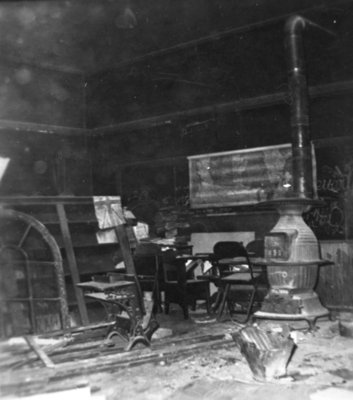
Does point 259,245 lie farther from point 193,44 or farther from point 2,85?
point 2,85

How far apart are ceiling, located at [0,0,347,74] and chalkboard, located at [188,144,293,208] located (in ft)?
7.06

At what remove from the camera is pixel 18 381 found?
417 centimetres

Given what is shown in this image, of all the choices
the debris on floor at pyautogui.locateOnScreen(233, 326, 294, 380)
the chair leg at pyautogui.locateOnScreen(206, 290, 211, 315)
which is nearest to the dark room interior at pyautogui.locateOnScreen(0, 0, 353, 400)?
the debris on floor at pyautogui.locateOnScreen(233, 326, 294, 380)

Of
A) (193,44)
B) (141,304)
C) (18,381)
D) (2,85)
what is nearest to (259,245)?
(141,304)

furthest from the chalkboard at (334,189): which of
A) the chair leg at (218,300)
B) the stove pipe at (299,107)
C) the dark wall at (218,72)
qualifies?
the chair leg at (218,300)

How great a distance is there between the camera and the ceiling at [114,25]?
25.3 feet

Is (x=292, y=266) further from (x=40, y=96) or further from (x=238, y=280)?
(x=40, y=96)

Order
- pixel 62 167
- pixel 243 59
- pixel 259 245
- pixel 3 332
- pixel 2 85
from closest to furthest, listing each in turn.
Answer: pixel 3 332
pixel 259 245
pixel 243 59
pixel 2 85
pixel 62 167

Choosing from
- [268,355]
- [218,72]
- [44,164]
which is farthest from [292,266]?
[44,164]

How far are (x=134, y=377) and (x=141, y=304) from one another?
119 inches

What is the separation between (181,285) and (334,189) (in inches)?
104

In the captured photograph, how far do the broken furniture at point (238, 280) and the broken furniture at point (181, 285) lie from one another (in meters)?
0.32

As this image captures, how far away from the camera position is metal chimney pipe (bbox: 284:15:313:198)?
702 cm

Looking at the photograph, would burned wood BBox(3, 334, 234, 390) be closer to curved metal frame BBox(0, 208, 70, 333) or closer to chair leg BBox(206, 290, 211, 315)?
curved metal frame BBox(0, 208, 70, 333)
